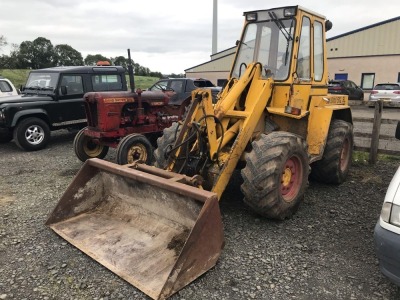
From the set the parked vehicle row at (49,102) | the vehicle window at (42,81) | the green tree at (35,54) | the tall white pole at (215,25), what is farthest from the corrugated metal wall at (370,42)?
the green tree at (35,54)

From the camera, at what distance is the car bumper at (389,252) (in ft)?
8.36

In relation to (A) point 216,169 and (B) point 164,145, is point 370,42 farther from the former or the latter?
(A) point 216,169

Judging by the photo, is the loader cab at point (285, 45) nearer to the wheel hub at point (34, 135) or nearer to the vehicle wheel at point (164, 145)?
the vehicle wheel at point (164, 145)

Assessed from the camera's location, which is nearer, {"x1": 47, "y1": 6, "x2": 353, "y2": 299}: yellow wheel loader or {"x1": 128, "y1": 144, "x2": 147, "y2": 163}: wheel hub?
{"x1": 47, "y1": 6, "x2": 353, "y2": 299}: yellow wheel loader

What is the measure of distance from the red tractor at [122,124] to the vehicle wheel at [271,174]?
8.44 feet

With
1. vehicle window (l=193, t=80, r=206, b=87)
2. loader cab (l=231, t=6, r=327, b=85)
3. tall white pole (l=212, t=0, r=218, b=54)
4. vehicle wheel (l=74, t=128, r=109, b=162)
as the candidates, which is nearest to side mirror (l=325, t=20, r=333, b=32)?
loader cab (l=231, t=6, r=327, b=85)

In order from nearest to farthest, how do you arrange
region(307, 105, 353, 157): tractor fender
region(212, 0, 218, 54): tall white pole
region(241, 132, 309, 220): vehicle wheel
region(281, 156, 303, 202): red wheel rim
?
region(241, 132, 309, 220): vehicle wheel < region(281, 156, 303, 202): red wheel rim < region(307, 105, 353, 157): tractor fender < region(212, 0, 218, 54): tall white pole

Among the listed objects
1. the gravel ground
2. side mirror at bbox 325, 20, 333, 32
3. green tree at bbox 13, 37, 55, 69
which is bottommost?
the gravel ground

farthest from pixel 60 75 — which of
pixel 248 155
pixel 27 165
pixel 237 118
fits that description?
pixel 248 155

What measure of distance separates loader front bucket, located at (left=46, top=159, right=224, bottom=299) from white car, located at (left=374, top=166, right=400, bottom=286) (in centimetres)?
134

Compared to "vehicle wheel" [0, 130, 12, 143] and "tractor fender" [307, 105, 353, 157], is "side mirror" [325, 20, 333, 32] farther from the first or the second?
"vehicle wheel" [0, 130, 12, 143]

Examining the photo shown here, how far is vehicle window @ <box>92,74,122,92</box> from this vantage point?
965 cm

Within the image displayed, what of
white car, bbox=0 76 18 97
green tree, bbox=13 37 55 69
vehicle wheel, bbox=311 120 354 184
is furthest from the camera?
green tree, bbox=13 37 55 69

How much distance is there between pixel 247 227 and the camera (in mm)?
4180
